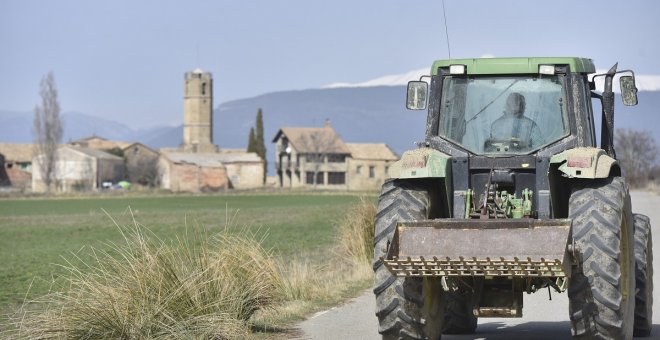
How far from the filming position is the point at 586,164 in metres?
10.8

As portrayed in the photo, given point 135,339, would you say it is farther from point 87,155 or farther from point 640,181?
point 87,155

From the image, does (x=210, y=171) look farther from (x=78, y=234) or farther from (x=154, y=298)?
(x=154, y=298)

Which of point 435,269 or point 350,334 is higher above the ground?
point 435,269

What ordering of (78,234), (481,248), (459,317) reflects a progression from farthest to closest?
(78,234) < (459,317) < (481,248)

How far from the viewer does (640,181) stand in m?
114

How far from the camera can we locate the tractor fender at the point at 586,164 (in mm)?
10727

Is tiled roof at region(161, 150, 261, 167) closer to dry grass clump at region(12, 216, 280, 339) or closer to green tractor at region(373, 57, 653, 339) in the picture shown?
dry grass clump at region(12, 216, 280, 339)

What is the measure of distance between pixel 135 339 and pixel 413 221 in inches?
107

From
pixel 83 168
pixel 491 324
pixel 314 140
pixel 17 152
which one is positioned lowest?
pixel 491 324

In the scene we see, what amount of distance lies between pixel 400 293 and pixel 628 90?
125 inches

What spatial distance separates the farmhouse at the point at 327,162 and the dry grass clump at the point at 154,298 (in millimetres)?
137681

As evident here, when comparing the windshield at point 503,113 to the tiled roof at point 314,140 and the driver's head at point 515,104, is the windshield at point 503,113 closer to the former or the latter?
the driver's head at point 515,104

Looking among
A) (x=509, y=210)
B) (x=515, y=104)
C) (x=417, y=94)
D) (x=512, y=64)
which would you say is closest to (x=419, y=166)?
(x=509, y=210)

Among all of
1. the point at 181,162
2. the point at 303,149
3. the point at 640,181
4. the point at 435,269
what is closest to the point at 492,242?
the point at 435,269
